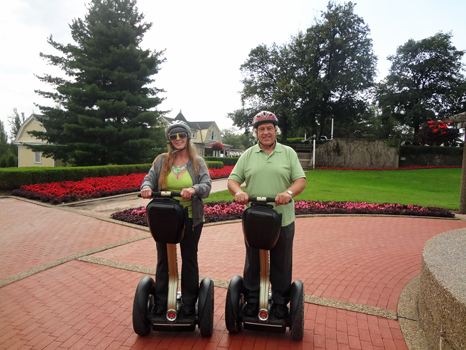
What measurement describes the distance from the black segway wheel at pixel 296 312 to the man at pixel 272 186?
0.29 ft

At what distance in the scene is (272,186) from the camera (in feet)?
8.57

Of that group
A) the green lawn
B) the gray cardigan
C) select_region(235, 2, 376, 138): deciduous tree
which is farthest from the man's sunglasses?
select_region(235, 2, 376, 138): deciduous tree

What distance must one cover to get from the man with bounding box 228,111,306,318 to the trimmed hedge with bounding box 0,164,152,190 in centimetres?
1284

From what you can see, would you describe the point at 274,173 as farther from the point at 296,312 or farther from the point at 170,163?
the point at 296,312

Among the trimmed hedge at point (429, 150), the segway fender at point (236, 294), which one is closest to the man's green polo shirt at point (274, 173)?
the segway fender at point (236, 294)

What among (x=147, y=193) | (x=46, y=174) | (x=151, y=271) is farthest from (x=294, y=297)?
(x=46, y=174)

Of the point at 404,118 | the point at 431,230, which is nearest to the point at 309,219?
the point at 431,230

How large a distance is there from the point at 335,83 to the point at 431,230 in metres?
21.6

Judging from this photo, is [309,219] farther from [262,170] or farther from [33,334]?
[33,334]

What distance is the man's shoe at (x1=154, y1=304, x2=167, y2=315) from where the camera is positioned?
2.72m

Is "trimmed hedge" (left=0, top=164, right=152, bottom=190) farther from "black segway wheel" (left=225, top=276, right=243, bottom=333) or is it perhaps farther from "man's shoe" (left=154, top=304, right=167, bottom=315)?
"black segway wheel" (left=225, top=276, right=243, bottom=333)

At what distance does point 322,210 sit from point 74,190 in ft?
29.3

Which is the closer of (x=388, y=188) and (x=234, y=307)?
(x=234, y=307)

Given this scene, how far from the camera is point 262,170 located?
263 cm
